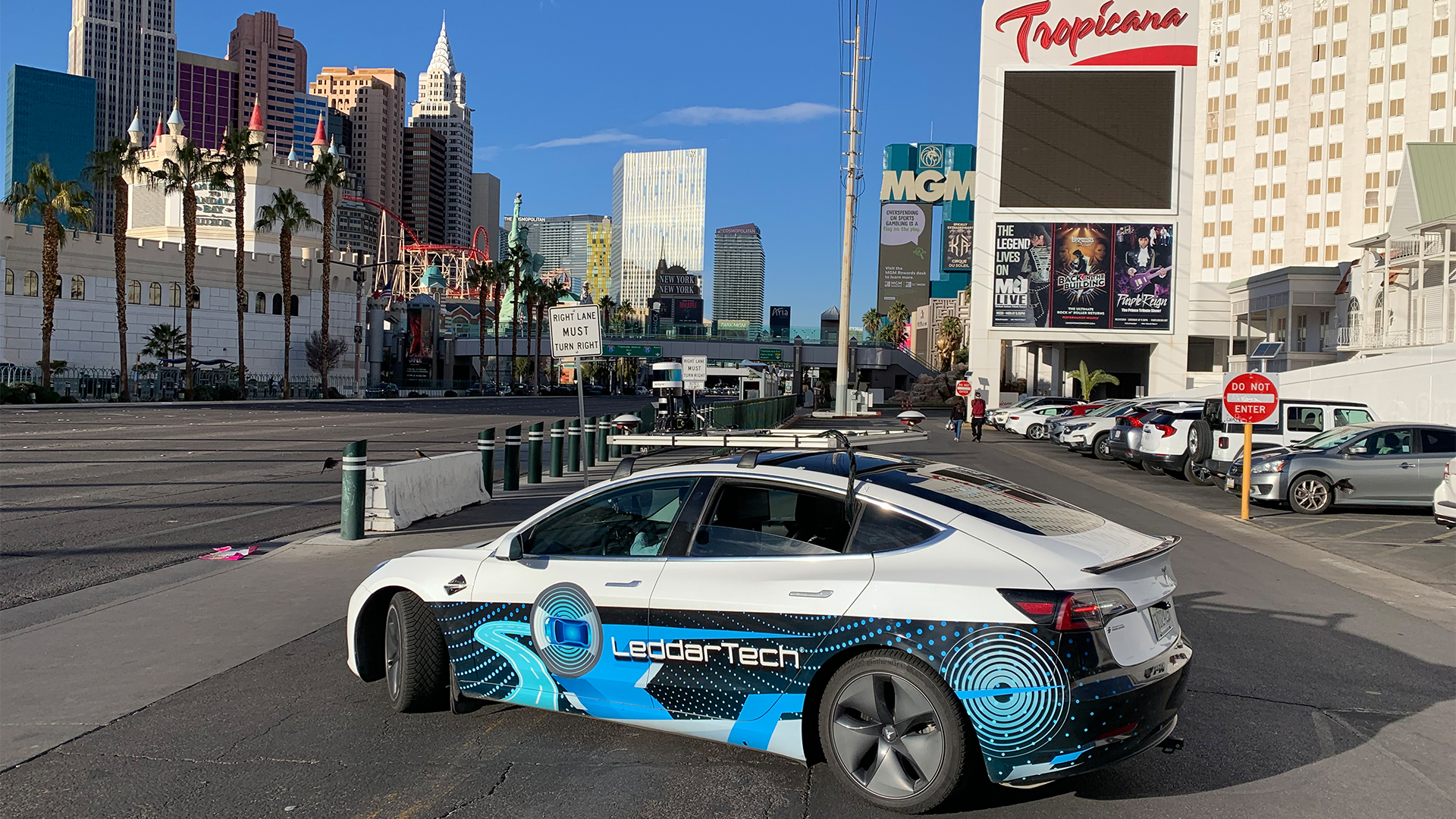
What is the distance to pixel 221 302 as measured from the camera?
75375mm

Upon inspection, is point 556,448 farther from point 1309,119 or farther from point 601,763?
point 1309,119

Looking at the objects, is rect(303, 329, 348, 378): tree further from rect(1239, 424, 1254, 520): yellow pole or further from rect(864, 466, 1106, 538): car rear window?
rect(864, 466, 1106, 538): car rear window

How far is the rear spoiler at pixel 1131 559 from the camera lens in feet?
13.8

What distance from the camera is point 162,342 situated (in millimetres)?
68812

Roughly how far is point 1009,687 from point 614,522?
2.12 metres

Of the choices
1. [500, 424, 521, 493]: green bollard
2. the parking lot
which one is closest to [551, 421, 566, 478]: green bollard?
[500, 424, 521, 493]: green bollard

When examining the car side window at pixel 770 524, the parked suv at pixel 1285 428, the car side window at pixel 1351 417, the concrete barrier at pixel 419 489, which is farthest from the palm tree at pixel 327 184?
the car side window at pixel 770 524

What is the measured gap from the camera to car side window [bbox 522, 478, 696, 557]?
5047 millimetres

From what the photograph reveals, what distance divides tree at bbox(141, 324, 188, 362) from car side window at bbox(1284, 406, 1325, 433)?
67.1 m

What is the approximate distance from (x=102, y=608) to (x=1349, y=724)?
829 centimetres

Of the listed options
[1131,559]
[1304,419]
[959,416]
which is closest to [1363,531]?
[1304,419]

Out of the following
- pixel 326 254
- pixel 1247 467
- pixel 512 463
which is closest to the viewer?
pixel 1247 467

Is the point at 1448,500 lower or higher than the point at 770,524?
lower

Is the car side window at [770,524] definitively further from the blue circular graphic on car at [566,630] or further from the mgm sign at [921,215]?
the mgm sign at [921,215]
